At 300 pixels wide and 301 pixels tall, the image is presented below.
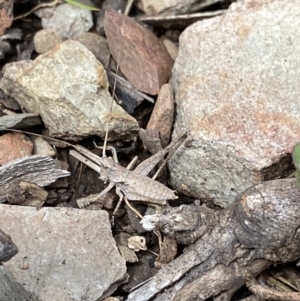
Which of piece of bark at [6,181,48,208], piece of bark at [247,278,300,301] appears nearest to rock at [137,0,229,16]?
piece of bark at [6,181,48,208]

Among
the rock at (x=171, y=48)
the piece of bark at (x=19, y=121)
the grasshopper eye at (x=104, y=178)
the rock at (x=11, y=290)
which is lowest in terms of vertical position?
the rock at (x=11, y=290)

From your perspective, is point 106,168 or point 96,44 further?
point 96,44

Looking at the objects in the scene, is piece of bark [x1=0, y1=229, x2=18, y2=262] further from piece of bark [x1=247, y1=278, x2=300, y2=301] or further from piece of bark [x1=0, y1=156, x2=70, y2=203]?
piece of bark [x1=247, y1=278, x2=300, y2=301]

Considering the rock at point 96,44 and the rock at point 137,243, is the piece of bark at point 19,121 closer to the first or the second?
the rock at point 96,44

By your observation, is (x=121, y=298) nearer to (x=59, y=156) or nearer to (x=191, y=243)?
(x=191, y=243)

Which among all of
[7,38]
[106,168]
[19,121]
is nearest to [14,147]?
[19,121]

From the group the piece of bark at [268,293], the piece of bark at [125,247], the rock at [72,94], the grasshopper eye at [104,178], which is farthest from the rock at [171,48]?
the piece of bark at [268,293]

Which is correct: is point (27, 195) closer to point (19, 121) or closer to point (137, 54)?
point (19, 121)
